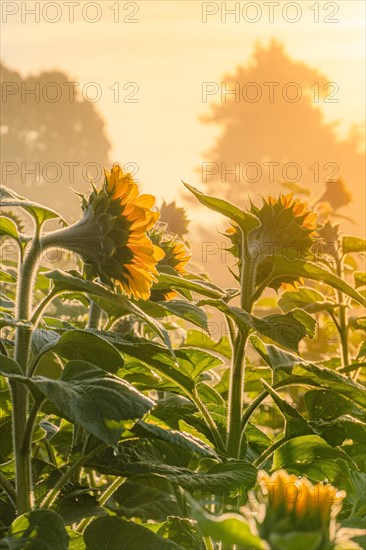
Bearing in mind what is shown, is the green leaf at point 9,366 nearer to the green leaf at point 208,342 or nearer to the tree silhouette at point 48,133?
the green leaf at point 208,342

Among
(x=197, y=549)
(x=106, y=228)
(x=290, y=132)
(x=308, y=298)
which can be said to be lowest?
(x=197, y=549)

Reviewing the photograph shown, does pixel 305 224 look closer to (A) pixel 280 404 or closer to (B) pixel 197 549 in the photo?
(A) pixel 280 404

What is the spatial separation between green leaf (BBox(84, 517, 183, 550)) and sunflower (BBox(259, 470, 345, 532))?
0.82 feet

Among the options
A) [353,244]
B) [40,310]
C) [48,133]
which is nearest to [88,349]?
[40,310]

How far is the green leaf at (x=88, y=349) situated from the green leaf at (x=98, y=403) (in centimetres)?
8

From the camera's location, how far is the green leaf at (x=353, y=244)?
2035 mm

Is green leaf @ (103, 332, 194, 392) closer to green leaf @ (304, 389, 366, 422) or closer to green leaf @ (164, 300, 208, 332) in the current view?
green leaf @ (164, 300, 208, 332)

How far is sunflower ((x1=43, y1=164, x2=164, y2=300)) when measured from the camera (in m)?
1.13

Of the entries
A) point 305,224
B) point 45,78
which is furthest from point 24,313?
point 45,78

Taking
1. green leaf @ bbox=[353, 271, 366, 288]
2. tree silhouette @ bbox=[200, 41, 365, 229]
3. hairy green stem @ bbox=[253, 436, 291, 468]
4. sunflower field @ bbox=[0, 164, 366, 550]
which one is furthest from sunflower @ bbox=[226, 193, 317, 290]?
tree silhouette @ bbox=[200, 41, 365, 229]

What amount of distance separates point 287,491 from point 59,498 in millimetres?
455

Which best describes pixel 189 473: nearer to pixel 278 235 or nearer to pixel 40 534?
pixel 40 534

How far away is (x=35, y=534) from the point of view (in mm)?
902

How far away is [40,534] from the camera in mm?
900
